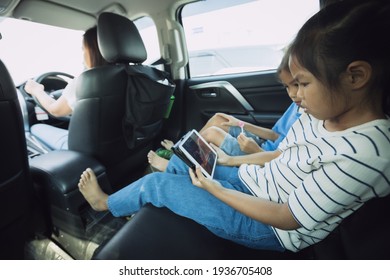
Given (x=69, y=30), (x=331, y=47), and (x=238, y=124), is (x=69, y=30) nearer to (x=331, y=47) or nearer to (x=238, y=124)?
(x=238, y=124)

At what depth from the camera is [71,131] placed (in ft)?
3.84

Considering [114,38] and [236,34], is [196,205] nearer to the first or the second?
[114,38]

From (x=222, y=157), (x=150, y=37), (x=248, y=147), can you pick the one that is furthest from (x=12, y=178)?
(x=150, y=37)

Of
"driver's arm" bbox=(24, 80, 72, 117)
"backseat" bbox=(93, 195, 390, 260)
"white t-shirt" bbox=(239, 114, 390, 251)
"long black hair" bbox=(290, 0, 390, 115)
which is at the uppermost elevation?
"long black hair" bbox=(290, 0, 390, 115)

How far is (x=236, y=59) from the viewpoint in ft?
5.85

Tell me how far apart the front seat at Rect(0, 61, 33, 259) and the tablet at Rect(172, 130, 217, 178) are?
20.0 inches

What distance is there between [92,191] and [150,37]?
1496 mm

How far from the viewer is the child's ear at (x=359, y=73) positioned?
477mm

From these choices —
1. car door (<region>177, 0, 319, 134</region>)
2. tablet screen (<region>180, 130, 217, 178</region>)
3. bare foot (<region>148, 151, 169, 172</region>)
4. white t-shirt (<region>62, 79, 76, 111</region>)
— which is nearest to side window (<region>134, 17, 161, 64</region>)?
car door (<region>177, 0, 319, 134</region>)

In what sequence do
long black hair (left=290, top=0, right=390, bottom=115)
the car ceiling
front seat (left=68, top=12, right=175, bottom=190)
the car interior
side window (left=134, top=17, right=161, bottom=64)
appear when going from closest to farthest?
long black hair (left=290, top=0, right=390, bottom=115)
the car interior
front seat (left=68, top=12, right=175, bottom=190)
the car ceiling
side window (left=134, top=17, right=161, bottom=64)

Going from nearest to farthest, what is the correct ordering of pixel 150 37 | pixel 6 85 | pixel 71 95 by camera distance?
1. pixel 6 85
2. pixel 71 95
3. pixel 150 37

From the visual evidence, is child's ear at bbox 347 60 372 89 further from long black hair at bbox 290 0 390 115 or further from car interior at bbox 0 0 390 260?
car interior at bbox 0 0 390 260

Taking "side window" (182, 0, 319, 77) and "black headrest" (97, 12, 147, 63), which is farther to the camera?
"side window" (182, 0, 319, 77)

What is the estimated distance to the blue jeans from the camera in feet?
2.22
